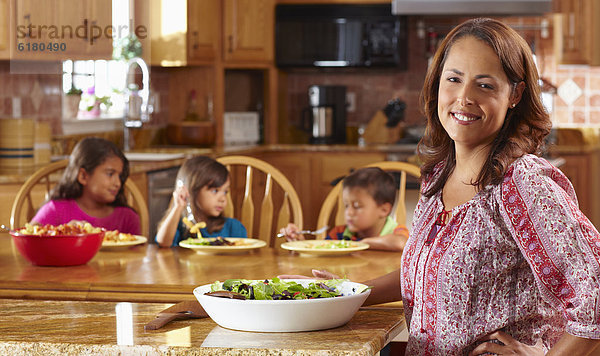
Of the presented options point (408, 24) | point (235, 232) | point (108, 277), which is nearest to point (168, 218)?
point (235, 232)

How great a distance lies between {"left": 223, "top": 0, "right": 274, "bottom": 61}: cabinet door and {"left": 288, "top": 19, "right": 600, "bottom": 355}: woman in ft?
13.9

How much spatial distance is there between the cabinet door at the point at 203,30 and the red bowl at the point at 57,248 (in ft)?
10.9

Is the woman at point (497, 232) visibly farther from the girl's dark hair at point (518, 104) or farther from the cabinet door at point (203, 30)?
the cabinet door at point (203, 30)

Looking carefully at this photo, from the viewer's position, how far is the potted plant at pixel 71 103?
15.3 feet

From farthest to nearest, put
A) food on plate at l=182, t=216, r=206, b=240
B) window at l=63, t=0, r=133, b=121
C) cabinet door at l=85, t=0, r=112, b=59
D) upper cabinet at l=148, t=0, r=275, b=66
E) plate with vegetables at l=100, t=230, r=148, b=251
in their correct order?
upper cabinet at l=148, t=0, r=275, b=66 → window at l=63, t=0, r=133, b=121 → cabinet door at l=85, t=0, r=112, b=59 → food on plate at l=182, t=216, r=206, b=240 → plate with vegetables at l=100, t=230, r=148, b=251

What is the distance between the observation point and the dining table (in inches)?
49.1

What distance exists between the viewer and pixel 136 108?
5004mm

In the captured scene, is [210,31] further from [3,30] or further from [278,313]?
[278,313]

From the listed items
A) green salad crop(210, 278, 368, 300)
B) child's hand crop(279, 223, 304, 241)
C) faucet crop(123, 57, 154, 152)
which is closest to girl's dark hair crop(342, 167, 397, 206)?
child's hand crop(279, 223, 304, 241)

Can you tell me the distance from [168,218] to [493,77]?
1.31 meters

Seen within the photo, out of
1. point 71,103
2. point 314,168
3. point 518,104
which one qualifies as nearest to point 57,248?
point 518,104

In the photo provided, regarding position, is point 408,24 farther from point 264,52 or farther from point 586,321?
point 586,321

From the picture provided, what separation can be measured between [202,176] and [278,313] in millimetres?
1474

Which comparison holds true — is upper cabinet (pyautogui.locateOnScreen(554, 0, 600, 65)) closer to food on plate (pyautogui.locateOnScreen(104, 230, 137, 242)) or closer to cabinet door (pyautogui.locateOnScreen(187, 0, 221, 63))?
cabinet door (pyautogui.locateOnScreen(187, 0, 221, 63))
